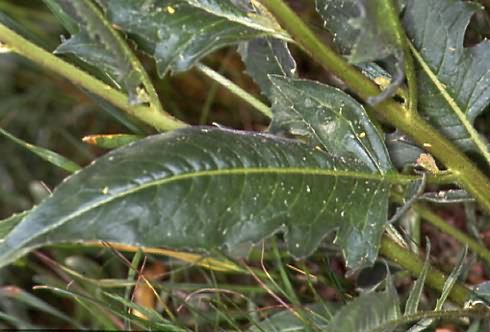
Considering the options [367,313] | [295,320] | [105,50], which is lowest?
[295,320]

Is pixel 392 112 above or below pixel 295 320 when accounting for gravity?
above

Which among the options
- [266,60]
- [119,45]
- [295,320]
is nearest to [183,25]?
[119,45]

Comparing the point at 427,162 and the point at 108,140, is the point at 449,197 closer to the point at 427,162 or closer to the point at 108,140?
the point at 427,162

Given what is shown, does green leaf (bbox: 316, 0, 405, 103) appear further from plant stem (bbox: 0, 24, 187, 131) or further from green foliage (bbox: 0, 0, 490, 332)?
plant stem (bbox: 0, 24, 187, 131)

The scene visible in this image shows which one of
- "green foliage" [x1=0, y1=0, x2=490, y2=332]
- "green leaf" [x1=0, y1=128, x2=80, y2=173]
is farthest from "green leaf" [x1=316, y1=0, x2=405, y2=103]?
"green leaf" [x1=0, y1=128, x2=80, y2=173]

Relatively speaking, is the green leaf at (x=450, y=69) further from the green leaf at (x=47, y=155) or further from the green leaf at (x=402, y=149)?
the green leaf at (x=47, y=155)

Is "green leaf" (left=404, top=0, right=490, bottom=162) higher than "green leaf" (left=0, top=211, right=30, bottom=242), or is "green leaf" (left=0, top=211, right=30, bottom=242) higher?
"green leaf" (left=404, top=0, right=490, bottom=162)
